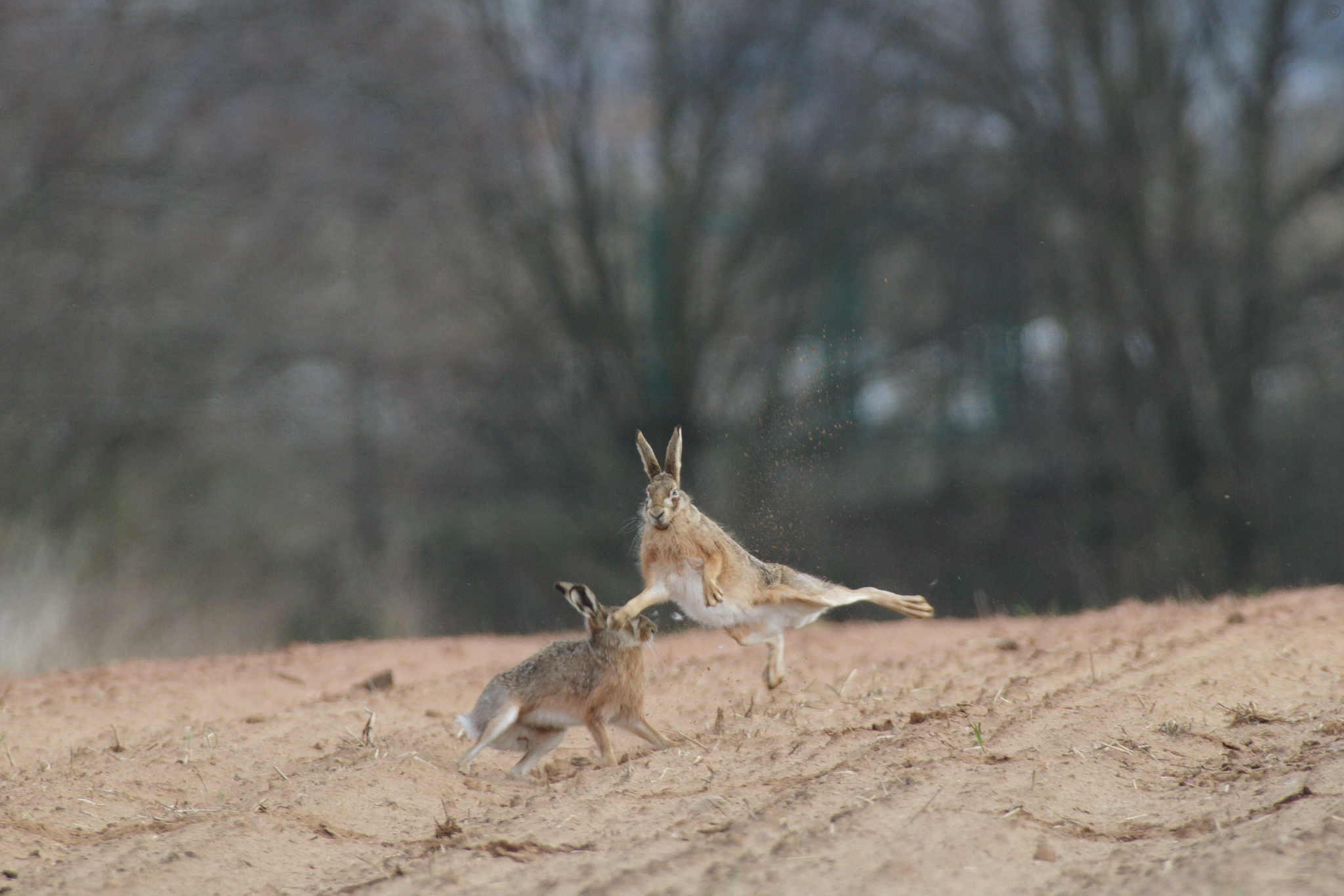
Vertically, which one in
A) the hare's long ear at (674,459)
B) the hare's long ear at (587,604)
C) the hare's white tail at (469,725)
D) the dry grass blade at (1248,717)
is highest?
the hare's long ear at (674,459)

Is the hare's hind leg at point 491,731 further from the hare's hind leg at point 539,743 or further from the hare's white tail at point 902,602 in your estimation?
the hare's white tail at point 902,602

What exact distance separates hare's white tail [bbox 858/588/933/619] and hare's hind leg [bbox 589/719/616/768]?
140cm

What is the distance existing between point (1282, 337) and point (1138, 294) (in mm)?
1193

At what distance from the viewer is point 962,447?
1012 centimetres

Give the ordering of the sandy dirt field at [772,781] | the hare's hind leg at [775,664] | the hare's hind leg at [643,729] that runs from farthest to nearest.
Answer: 1. the hare's hind leg at [775,664]
2. the hare's hind leg at [643,729]
3. the sandy dirt field at [772,781]

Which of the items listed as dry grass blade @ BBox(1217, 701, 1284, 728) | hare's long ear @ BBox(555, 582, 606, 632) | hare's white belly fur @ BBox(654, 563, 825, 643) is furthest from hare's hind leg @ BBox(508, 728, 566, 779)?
dry grass blade @ BBox(1217, 701, 1284, 728)

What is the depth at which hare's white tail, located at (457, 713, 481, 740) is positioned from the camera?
14.9 feet

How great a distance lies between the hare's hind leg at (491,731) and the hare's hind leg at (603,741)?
32 centimetres

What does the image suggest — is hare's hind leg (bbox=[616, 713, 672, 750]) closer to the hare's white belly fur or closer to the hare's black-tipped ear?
the hare's black-tipped ear

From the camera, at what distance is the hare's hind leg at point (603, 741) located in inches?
175

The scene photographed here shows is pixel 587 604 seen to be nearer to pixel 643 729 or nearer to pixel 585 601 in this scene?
pixel 585 601

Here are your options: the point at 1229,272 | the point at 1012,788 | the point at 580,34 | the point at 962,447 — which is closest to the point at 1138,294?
the point at 1229,272

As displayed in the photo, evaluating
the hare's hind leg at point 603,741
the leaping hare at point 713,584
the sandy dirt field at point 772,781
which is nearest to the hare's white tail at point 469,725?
the sandy dirt field at point 772,781

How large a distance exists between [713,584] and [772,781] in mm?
1376
